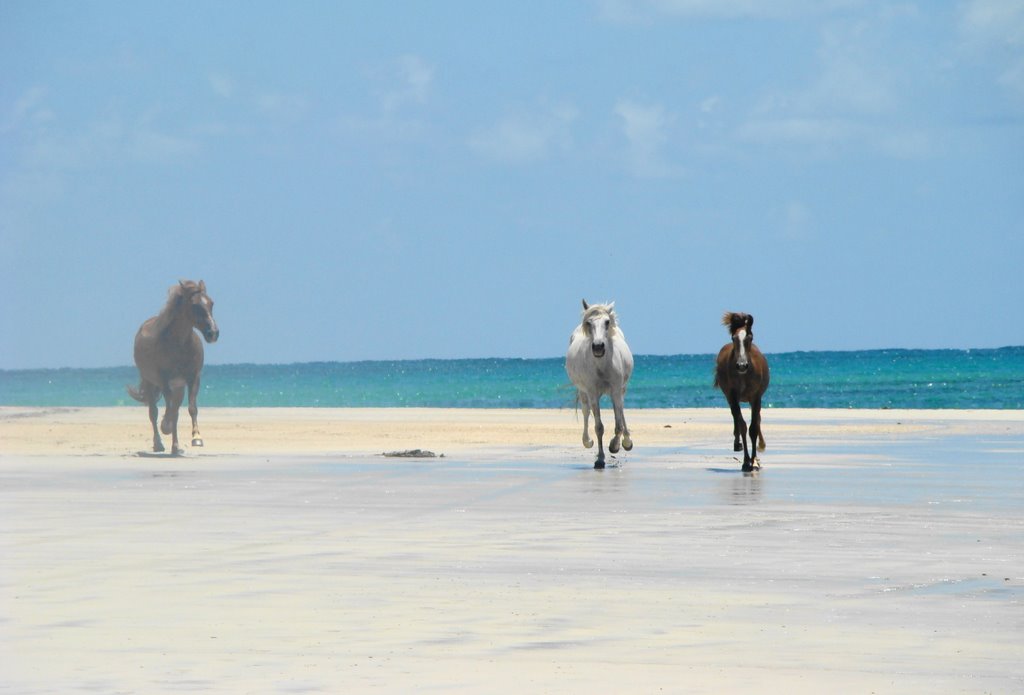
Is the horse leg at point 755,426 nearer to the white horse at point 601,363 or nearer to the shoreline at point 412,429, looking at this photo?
the white horse at point 601,363

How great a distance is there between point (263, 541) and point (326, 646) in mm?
4483

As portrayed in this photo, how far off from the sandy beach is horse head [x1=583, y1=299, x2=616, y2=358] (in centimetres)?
162

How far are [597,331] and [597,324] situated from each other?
0.10 metres

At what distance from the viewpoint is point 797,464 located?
21.1 meters

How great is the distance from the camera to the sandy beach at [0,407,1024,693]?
719 centimetres

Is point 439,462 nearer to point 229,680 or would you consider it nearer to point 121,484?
point 121,484

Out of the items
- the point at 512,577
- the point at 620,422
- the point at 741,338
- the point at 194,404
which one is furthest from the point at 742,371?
the point at 512,577

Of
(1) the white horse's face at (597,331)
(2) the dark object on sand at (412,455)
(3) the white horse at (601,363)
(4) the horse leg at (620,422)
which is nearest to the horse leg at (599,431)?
(3) the white horse at (601,363)

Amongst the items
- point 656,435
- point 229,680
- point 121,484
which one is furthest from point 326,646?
point 656,435

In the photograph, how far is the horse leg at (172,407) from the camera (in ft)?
76.9

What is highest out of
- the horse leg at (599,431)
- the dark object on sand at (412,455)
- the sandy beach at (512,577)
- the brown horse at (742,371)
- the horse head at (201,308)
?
the horse head at (201,308)

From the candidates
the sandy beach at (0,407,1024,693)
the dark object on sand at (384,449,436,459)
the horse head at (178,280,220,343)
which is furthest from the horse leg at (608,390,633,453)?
the horse head at (178,280,220,343)

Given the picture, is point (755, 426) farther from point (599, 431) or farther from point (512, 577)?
point (512, 577)

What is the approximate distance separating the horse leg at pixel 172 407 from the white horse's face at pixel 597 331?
6.22m
